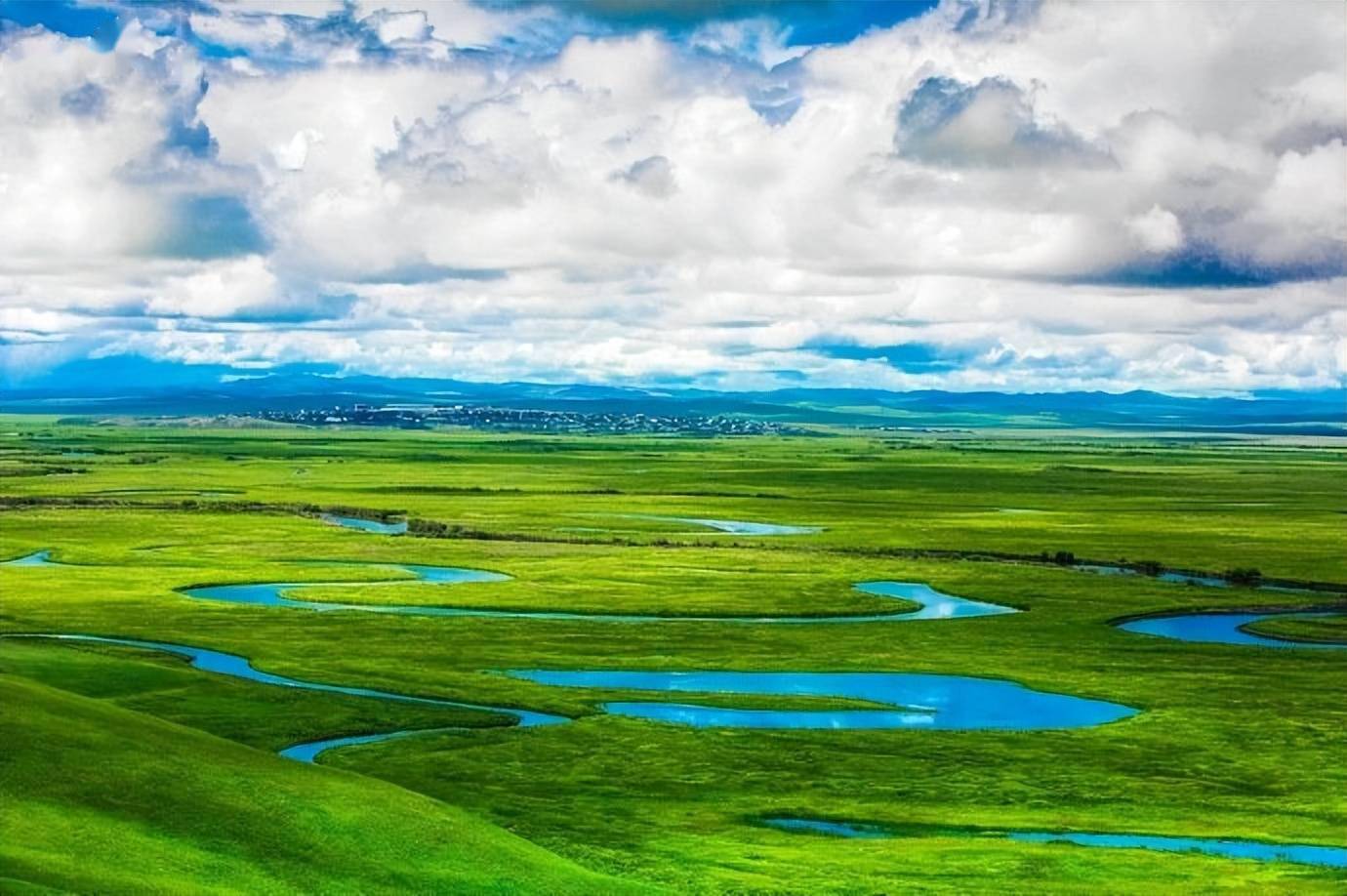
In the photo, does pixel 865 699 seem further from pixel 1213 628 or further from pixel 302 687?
pixel 1213 628

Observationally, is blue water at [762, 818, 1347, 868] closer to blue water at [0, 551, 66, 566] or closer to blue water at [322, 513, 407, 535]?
blue water at [0, 551, 66, 566]

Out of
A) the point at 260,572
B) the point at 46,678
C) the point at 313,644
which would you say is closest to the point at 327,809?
the point at 46,678

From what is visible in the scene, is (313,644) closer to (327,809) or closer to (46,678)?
(46,678)

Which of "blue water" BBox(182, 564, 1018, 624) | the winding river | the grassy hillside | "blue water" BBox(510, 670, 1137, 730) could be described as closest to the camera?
the grassy hillside

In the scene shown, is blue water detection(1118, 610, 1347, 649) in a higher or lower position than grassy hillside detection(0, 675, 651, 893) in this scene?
lower

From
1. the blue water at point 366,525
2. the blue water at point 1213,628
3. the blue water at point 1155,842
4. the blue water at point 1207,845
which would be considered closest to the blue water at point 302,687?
the blue water at point 1155,842

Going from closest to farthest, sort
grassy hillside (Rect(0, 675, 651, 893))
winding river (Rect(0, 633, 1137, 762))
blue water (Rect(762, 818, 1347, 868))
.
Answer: grassy hillside (Rect(0, 675, 651, 893)) < blue water (Rect(762, 818, 1347, 868)) < winding river (Rect(0, 633, 1137, 762))

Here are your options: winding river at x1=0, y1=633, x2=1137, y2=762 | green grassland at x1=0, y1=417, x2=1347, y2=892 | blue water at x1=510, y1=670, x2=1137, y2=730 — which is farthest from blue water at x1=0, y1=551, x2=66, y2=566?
blue water at x1=510, y1=670, x2=1137, y2=730
